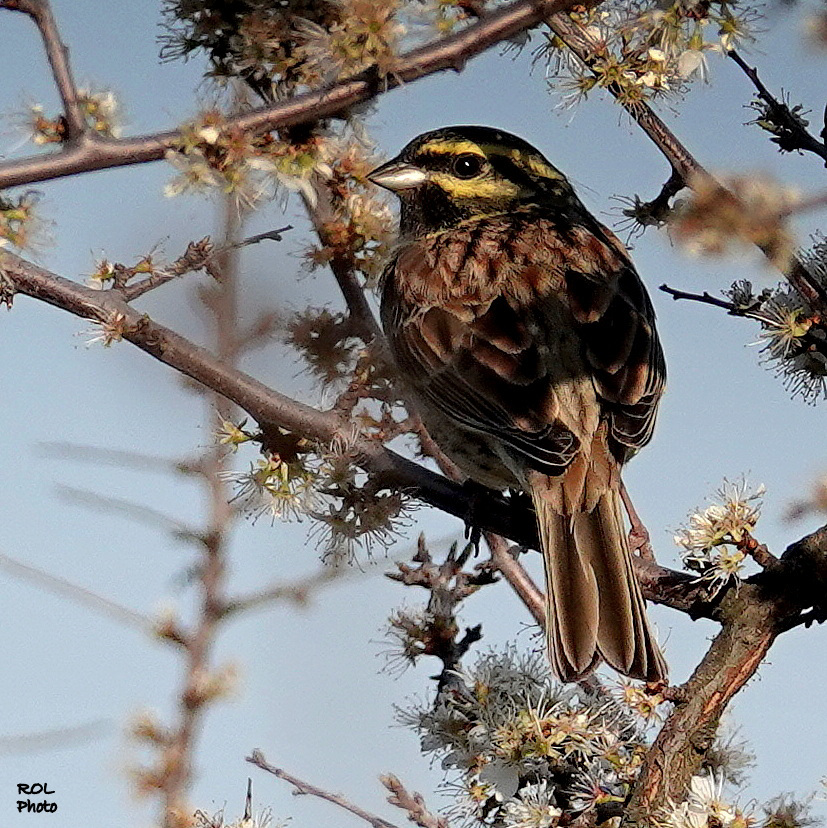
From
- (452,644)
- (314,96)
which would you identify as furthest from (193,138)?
(452,644)

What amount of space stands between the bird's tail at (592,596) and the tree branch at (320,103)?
1.12m

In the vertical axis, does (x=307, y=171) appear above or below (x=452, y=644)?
above

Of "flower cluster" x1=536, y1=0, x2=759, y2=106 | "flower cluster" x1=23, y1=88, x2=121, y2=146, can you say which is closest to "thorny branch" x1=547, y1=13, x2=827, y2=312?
"flower cluster" x1=536, y1=0, x2=759, y2=106

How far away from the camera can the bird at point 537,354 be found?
2773mm

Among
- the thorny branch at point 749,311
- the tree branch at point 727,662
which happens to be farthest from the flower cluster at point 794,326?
the tree branch at point 727,662

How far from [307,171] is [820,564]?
4.03 feet

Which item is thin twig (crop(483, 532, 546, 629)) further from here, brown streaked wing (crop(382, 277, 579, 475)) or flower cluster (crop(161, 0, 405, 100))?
flower cluster (crop(161, 0, 405, 100))

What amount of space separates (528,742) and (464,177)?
7.44 ft

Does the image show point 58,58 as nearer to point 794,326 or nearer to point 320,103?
point 320,103

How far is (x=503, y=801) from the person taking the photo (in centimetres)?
244

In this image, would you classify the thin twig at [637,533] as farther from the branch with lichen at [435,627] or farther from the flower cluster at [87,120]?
the flower cluster at [87,120]

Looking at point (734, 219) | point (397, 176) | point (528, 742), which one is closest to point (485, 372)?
point (397, 176)

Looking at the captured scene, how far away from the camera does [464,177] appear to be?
166 inches

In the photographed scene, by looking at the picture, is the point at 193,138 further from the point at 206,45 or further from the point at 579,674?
the point at 579,674
